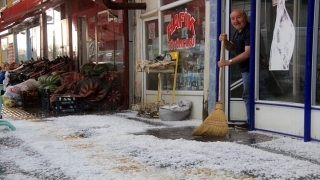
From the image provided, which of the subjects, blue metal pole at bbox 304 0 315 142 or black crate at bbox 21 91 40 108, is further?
black crate at bbox 21 91 40 108

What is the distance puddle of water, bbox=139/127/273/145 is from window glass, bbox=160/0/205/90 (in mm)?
1634

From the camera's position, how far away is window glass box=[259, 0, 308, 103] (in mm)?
5476

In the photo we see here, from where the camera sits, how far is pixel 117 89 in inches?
386

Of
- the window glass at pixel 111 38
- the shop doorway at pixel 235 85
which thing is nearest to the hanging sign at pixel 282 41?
the shop doorway at pixel 235 85

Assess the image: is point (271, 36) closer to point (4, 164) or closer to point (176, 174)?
point (176, 174)

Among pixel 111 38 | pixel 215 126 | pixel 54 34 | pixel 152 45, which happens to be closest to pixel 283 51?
pixel 215 126

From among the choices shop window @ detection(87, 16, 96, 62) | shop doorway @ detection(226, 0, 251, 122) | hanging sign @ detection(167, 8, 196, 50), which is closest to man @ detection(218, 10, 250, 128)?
shop doorway @ detection(226, 0, 251, 122)

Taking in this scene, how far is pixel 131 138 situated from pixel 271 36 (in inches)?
108

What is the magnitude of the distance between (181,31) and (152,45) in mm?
1347

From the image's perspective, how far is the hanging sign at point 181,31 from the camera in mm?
7984

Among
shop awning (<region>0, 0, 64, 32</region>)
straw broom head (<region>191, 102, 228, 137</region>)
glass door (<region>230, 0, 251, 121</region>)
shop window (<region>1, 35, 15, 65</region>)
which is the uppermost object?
shop awning (<region>0, 0, 64, 32</region>)

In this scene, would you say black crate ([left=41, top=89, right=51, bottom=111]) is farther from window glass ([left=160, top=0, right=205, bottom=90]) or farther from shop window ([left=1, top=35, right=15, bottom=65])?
shop window ([left=1, top=35, right=15, bottom=65])

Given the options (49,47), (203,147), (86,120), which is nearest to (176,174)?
(203,147)

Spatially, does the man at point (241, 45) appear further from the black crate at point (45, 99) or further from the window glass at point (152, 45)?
the black crate at point (45, 99)
